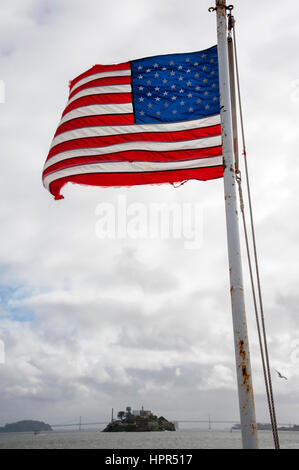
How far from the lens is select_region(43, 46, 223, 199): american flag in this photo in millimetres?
9117

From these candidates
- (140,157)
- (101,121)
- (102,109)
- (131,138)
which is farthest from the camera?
(102,109)

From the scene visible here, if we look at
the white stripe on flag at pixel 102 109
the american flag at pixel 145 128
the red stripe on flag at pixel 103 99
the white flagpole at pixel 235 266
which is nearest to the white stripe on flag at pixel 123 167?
the american flag at pixel 145 128

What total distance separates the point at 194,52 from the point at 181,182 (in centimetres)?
264

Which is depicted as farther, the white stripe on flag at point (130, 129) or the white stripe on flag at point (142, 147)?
the white stripe on flag at point (130, 129)

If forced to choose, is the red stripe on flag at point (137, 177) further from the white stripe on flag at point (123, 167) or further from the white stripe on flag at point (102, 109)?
the white stripe on flag at point (102, 109)

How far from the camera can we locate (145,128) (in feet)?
31.1

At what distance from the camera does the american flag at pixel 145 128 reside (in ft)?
29.9

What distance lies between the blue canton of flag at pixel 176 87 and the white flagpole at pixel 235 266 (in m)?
1.35

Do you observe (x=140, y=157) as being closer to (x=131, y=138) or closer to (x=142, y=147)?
(x=142, y=147)

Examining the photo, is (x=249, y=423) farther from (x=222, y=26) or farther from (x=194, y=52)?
(x=194, y=52)

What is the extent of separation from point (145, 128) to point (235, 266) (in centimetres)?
421

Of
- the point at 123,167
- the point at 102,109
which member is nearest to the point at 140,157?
the point at 123,167
